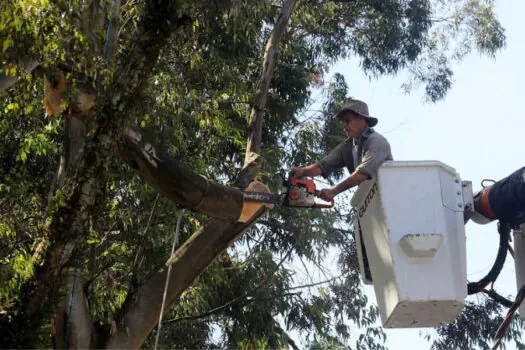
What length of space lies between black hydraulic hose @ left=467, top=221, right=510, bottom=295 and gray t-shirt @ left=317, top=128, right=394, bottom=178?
66cm

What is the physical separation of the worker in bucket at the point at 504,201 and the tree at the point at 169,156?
4.93 ft

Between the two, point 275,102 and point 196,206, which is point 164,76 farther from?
point 275,102

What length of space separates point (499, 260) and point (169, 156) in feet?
6.08

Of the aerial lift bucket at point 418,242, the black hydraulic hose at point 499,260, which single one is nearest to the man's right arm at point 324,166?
the aerial lift bucket at point 418,242

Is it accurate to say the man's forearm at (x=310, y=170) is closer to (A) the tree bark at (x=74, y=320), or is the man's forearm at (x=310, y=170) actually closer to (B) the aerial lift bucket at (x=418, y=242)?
(B) the aerial lift bucket at (x=418, y=242)

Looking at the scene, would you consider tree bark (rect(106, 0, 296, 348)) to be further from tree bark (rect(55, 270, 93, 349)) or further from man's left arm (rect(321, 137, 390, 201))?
man's left arm (rect(321, 137, 390, 201))

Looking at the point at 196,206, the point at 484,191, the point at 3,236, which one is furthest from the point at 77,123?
the point at 484,191

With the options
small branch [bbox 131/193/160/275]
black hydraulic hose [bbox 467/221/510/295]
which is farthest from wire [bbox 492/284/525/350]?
small branch [bbox 131/193/160/275]

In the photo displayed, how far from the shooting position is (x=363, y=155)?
504cm

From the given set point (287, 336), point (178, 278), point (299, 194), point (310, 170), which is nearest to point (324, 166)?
point (310, 170)

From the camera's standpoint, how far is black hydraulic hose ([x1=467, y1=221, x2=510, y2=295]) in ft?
16.6

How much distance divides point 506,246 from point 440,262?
629 millimetres

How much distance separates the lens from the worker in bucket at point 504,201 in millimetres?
4938

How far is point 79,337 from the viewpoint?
6082mm
